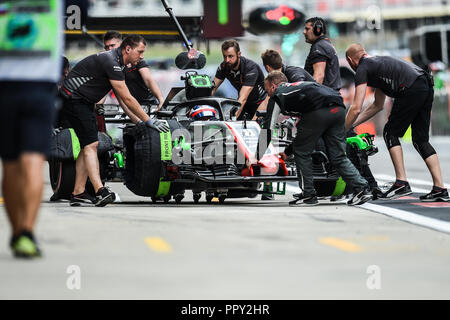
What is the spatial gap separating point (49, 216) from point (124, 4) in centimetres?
10680

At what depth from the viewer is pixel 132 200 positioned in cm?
1200

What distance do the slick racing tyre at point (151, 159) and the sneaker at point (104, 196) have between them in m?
0.31

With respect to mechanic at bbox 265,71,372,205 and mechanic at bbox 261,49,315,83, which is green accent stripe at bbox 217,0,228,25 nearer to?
mechanic at bbox 261,49,315,83

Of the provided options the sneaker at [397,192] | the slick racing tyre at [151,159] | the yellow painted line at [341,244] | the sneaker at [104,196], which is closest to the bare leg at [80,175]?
the sneaker at [104,196]

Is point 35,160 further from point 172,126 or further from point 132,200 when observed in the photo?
point 132,200

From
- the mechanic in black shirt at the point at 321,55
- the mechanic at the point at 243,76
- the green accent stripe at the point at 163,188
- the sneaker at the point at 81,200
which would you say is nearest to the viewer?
the green accent stripe at the point at 163,188

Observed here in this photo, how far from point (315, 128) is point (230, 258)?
14.5 feet

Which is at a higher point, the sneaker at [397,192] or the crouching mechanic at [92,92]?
the crouching mechanic at [92,92]

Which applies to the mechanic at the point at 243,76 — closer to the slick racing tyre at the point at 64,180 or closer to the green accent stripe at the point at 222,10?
the slick racing tyre at the point at 64,180

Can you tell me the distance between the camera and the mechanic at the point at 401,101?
425 inches

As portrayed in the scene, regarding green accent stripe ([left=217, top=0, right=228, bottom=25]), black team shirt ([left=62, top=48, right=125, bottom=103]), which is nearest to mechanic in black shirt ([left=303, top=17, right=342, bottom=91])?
black team shirt ([left=62, top=48, right=125, bottom=103])

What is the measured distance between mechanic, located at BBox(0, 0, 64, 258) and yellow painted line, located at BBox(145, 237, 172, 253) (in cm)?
99

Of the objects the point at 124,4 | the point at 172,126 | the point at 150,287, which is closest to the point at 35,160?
the point at 150,287

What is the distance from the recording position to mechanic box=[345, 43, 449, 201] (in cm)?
1079
